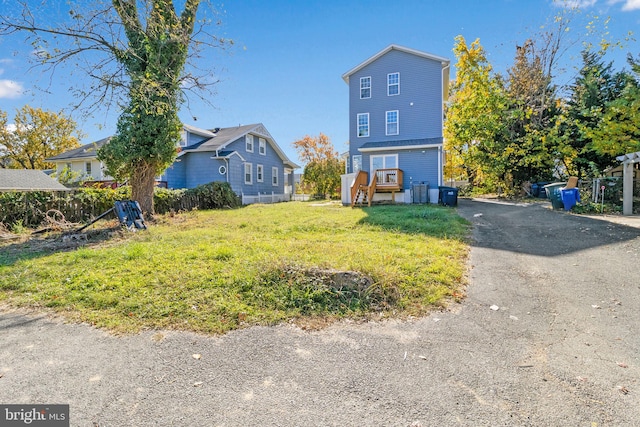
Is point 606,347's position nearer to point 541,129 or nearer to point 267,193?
point 541,129

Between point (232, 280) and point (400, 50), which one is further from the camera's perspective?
point (400, 50)

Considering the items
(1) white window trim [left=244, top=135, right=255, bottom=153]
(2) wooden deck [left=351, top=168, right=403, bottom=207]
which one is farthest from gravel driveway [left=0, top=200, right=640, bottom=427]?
(1) white window trim [left=244, top=135, right=255, bottom=153]

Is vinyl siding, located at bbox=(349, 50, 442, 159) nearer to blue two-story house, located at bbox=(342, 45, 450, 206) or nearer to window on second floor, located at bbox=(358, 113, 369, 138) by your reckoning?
blue two-story house, located at bbox=(342, 45, 450, 206)

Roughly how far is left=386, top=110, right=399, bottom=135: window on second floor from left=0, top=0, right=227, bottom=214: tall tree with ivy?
12.1 metres

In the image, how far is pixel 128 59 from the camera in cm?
883

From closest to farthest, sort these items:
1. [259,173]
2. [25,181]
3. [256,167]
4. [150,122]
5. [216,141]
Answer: [150,122] < [25,181] < [216,141] < [256,167] < [259,173]

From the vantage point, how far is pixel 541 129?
65.7 feet

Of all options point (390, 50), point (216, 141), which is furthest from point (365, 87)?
point (216, 141)

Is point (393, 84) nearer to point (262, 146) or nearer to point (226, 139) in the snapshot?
point (262, 146)

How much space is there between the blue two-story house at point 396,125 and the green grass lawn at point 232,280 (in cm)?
1056

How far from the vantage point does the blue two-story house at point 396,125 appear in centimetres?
1723

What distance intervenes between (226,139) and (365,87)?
9905 mm

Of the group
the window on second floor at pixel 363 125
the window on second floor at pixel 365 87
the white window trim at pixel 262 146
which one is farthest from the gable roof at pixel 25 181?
the window on second floor at pixel 365 87

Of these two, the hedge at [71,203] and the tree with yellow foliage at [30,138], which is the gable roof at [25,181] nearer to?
the hedge at [71,203]
